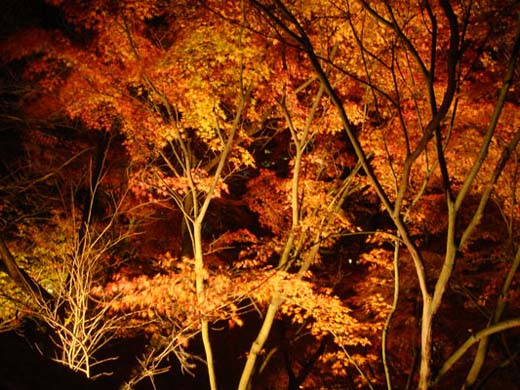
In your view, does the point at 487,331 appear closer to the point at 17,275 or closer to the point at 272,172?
the point at 17,275

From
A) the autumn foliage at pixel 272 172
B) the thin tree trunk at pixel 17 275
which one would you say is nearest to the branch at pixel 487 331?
the autumn foliage at pixel 272 172

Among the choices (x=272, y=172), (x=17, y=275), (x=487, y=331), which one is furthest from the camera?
(x=272, y=172)

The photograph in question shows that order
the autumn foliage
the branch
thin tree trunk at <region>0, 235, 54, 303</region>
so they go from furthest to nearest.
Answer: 1. thin tree trunk at <region>0, 235, 54, 303</region>
2. the autumn foliage
3. the branch

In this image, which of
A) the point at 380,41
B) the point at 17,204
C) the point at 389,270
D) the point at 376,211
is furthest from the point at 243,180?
the point at 380,41

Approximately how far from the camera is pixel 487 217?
14273mm

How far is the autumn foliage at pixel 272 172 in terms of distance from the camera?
5.95m

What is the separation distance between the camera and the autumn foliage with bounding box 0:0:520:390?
5.95m

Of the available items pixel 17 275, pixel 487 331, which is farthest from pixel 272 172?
pixel 487 331

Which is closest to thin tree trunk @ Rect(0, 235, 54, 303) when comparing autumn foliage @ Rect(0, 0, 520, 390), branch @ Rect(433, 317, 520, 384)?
autumn foliage @ Rect(0, 0, 520, 390)

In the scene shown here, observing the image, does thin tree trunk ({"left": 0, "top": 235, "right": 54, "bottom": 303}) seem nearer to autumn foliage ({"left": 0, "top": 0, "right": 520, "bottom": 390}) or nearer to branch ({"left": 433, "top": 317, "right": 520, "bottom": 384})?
autumn foliage ({"left": 0, "top": 0, "right": 520, "bottom": 390})

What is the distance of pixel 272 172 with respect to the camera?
52.6ft

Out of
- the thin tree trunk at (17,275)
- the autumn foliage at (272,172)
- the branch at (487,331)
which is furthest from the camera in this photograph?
the thin tree trunk at (17,275)

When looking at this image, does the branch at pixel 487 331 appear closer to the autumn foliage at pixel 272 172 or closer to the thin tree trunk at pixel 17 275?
the autumn foliage at pixel 272 172

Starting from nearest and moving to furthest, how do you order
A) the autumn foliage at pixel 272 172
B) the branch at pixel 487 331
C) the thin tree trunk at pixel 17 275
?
the branch at pixel 487 331
the autumn foliage at pixel 272 172
the thin tree trunk at pixel 17 275
